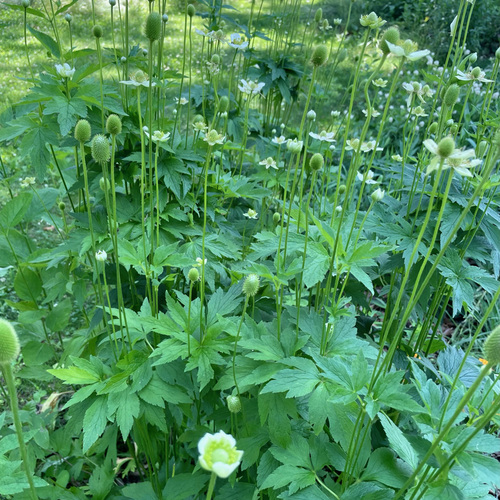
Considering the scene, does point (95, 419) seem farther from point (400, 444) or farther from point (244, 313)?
point (400, 444)

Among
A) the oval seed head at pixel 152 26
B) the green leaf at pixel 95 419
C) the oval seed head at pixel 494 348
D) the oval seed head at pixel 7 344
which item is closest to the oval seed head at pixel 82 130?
the oval seed head at pixel 152 26

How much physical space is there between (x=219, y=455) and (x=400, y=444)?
0.70m

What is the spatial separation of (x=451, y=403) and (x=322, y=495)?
40 centimetres

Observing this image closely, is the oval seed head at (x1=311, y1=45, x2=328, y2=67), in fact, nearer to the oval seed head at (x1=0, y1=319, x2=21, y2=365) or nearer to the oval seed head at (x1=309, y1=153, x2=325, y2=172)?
the oval seed head at (x1=309, y1=153, x2=325, y2=172)

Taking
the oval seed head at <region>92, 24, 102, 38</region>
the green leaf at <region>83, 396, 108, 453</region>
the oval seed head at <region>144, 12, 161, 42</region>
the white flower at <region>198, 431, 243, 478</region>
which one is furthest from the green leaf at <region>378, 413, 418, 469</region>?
the oval seed head at <region>92, 24, 102, 38</region>

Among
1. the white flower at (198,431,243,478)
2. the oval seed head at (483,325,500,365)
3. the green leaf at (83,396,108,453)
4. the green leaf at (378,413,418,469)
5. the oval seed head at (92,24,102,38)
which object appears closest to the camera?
the white flower at (198,431,243,478)

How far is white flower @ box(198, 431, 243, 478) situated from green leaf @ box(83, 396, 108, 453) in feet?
2.33

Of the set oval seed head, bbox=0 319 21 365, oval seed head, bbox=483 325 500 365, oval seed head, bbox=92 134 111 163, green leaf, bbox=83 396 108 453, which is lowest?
green leaf, bbox=83 396 108 453

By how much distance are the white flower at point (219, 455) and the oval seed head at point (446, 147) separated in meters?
0.62

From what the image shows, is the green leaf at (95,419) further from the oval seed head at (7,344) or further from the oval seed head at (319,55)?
the oval seed head at (319,55)

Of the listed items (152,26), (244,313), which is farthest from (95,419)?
(152,26)

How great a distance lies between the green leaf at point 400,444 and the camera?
1.13m

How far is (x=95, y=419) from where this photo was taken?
128 cm

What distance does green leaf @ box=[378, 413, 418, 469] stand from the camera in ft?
3.70
